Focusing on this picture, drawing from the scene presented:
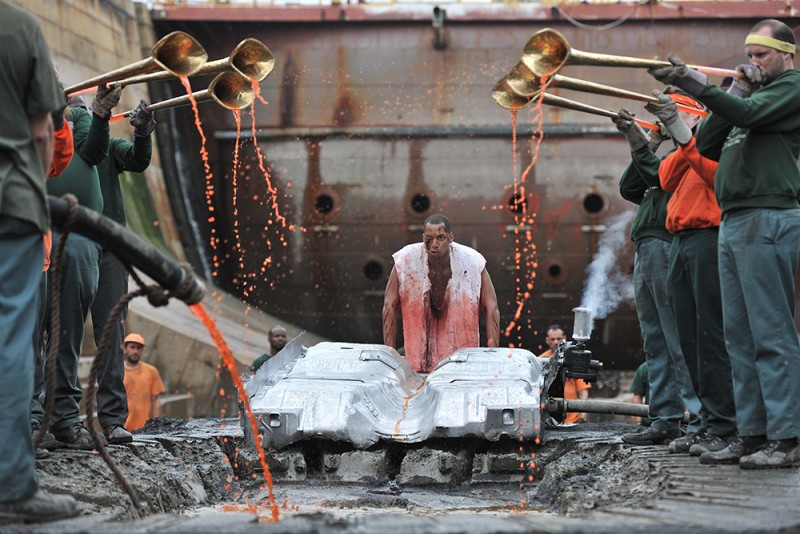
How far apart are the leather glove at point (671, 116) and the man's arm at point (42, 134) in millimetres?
2697

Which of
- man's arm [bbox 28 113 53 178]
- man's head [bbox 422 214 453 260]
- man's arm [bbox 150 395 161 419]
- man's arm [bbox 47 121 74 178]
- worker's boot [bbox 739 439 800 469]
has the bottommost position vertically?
man's arm [bbox 150 395 161 419]

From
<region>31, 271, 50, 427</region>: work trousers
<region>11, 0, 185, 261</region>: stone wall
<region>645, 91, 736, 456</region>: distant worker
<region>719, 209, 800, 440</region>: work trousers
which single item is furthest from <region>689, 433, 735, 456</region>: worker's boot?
<region>11, 0, 185, 261</region>: stone wall

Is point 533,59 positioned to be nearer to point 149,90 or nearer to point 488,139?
point 488,139

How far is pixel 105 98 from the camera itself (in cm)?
587

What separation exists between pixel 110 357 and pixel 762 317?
135 inches

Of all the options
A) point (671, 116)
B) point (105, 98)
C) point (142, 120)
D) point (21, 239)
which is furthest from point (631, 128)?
point (21, 239)

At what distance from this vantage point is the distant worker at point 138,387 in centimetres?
934

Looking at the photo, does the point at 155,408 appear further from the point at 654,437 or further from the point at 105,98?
the point at 654,437

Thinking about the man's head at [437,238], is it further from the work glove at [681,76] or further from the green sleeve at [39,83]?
the green sleeve at [39,83]

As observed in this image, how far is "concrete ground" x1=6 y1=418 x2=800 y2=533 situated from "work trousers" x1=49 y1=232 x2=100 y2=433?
12.7 inches

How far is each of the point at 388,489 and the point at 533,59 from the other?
242 cm

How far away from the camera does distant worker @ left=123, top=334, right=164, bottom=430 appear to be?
9344mm

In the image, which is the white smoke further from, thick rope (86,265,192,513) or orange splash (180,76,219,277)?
thick rope (86,265,192,513)

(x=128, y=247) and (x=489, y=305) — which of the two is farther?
(x=489, y=305)
